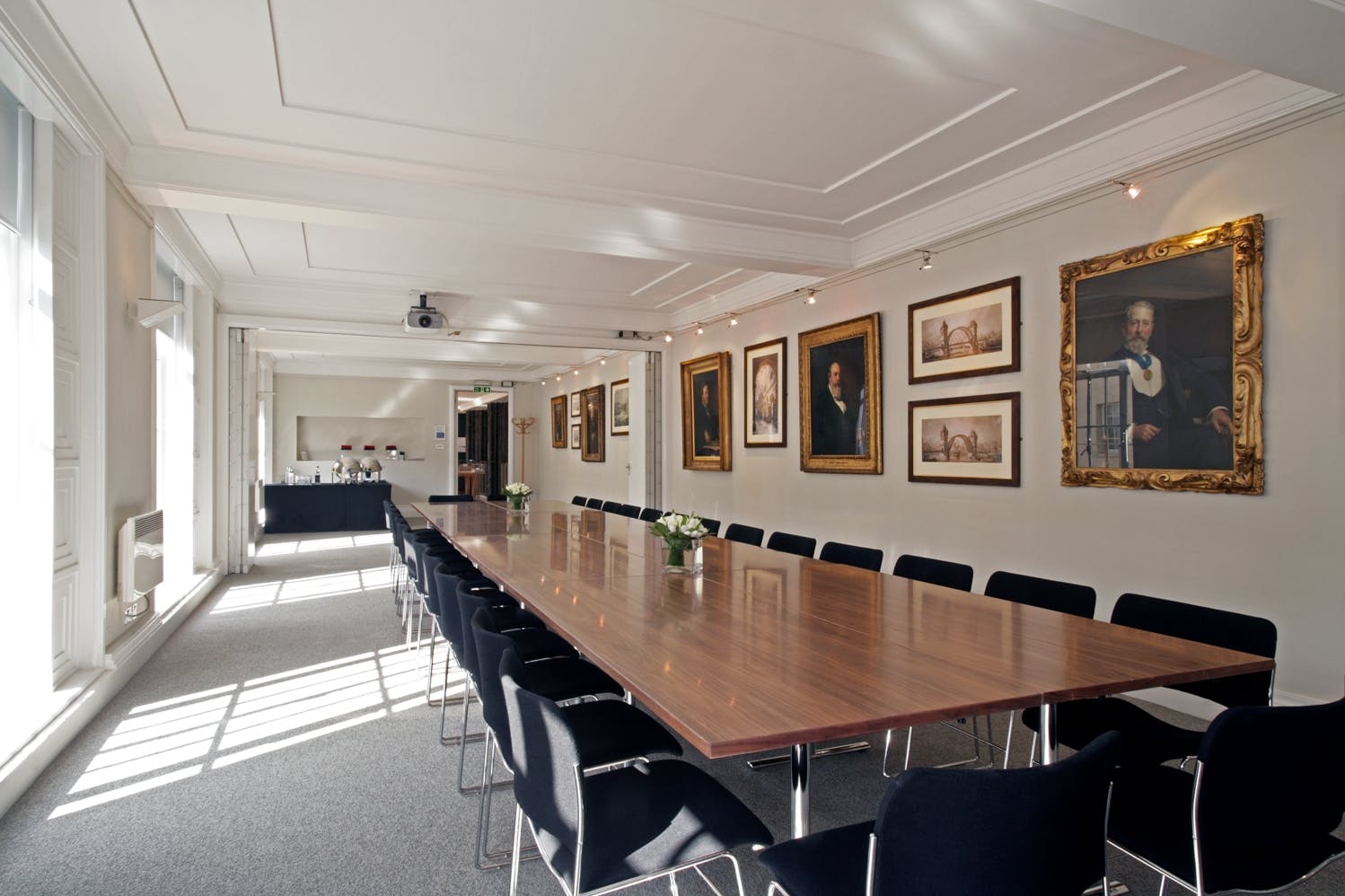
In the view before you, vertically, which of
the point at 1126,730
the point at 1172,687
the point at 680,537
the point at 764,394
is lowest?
the point at 1126,730

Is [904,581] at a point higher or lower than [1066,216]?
lower

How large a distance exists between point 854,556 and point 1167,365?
1.83 m

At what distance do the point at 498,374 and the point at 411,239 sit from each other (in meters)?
9.14

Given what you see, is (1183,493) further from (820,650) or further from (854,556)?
(820,650)

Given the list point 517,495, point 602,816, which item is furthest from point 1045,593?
point 517,495

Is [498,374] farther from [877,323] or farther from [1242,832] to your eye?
[1242,832]

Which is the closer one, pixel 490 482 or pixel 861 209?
pixel 861 209

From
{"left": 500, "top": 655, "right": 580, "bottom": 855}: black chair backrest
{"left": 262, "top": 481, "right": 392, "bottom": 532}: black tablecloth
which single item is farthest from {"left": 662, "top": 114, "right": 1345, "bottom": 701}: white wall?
{"left": 262, "top": 481, "right": 392, "bottom": 532}: black tablecloth

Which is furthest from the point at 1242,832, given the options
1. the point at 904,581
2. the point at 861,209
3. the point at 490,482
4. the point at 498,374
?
the point at 490,482

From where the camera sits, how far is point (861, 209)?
517cm

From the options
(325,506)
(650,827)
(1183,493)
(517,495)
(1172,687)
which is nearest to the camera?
(650,827)

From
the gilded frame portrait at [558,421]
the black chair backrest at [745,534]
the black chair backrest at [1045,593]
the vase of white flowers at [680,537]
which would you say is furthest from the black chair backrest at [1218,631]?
the gilded frame portrait at [558,421]

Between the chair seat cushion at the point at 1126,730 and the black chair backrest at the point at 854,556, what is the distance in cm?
143

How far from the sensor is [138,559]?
165 inches
